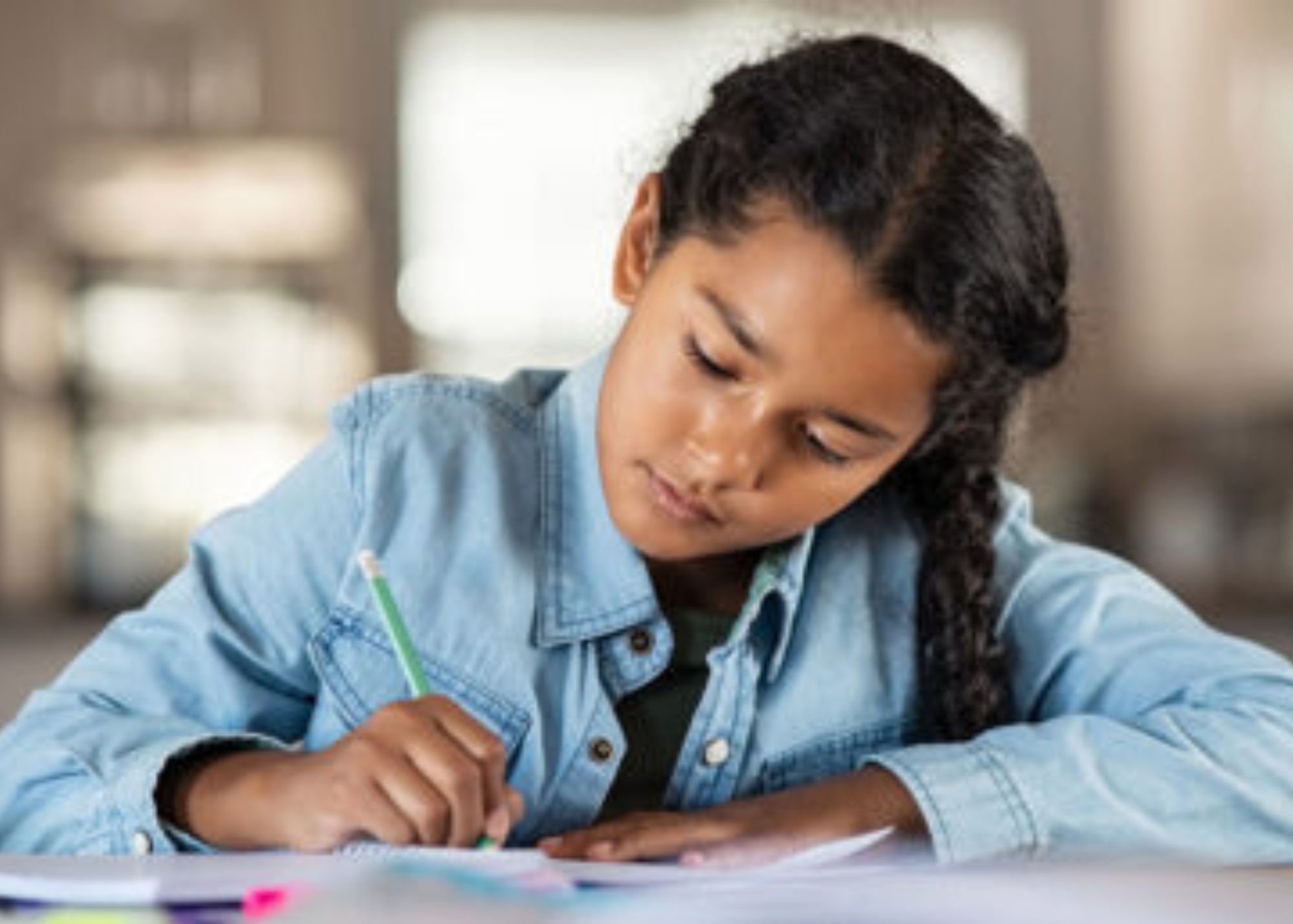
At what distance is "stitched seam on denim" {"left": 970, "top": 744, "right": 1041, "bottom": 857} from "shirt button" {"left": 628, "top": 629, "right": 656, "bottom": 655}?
172 millimetres

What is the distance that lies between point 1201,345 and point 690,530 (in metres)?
2.99

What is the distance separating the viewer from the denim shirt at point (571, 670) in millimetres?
864

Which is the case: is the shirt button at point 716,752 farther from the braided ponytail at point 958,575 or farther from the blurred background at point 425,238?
the blurred background at point 425,238

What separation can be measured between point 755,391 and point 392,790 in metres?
0.24

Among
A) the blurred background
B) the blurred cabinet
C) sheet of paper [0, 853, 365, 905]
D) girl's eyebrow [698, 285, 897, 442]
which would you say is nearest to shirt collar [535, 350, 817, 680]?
girl's eyebrow [698, 285, 897, 442]

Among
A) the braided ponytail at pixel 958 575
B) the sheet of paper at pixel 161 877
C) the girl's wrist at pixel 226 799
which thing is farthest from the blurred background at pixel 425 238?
the sheet of paper at pixel 161 877

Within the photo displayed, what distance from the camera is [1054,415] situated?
1141mm

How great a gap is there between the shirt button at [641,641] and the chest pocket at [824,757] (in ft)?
0.27

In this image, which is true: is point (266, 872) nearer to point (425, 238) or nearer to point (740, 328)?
point (740, 328)

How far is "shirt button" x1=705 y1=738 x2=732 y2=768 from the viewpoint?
93 centimetres

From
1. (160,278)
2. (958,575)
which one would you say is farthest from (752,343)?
(160,278)

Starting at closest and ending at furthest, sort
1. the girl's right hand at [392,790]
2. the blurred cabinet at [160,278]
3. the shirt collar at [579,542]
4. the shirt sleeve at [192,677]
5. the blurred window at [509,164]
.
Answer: the girl's right hand at [392,790] < the shirt sleeve at [192,677] < the shirt collar at [579,542] < the blurred cabinet at [160,278] < the blurred window at [509,164]

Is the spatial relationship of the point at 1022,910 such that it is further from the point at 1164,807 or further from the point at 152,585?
the point at 152,585

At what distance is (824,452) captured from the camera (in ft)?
2.89
